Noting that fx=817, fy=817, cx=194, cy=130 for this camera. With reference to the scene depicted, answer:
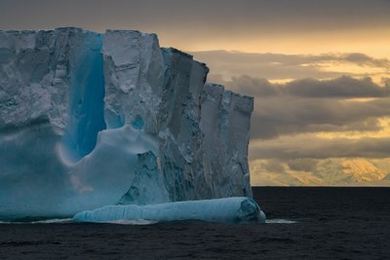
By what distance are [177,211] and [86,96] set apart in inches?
239

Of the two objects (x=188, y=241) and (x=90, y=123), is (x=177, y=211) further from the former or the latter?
(x=90, y=123)

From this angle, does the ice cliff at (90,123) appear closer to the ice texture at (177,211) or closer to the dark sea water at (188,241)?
the ice texture at (177,211)

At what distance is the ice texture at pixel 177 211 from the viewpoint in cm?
2839

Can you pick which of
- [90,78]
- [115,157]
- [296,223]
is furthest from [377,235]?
[90,78]

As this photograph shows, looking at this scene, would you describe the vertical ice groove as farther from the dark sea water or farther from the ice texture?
the dark sea water

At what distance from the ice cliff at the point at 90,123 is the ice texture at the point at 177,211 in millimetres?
633

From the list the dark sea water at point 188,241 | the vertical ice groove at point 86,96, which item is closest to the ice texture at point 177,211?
the dark sea water at point 188,241

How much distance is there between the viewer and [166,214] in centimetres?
2889

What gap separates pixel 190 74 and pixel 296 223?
308 inches

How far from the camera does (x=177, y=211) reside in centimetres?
2873

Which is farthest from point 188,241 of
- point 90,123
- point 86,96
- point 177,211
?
point 86,96

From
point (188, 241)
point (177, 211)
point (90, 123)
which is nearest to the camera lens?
point (188, 241)

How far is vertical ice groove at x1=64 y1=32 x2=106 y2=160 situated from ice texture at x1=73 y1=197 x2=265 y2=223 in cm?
264

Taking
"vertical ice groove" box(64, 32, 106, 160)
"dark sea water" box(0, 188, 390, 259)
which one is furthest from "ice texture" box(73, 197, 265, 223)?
"vertical ice groove" box(64, 32, 106, 160)
